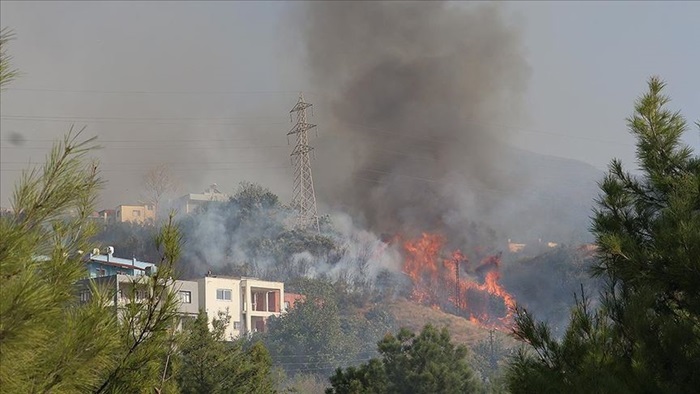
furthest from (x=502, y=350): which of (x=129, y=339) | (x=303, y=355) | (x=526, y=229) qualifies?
(x=129, y=339)

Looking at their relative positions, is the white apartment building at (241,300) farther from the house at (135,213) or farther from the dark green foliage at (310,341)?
the house at (135,213)

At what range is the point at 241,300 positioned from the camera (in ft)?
184

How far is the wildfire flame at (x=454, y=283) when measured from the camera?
7900 centimetres

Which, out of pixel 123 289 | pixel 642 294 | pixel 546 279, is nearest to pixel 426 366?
pixel 642 294

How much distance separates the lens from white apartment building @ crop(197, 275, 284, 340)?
52.7 metres

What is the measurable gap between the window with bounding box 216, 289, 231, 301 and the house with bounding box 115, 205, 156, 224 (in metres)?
30.0

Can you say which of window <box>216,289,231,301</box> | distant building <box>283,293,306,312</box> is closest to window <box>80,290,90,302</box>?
window <box>216,289,231,301</box>

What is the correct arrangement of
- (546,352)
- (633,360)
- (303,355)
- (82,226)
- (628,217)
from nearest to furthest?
1. (82,226)
2. (633,360)
3. (546,352)
4. (628,217)
5. (303,355)

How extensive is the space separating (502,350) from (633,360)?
50.6 meters

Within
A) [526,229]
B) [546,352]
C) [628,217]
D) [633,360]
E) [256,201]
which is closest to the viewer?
[633,360]

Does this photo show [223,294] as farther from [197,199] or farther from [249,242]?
[197,199]

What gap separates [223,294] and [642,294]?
47.7m

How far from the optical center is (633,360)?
7.20 m

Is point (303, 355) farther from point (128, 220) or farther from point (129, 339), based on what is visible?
point (129, 339)
